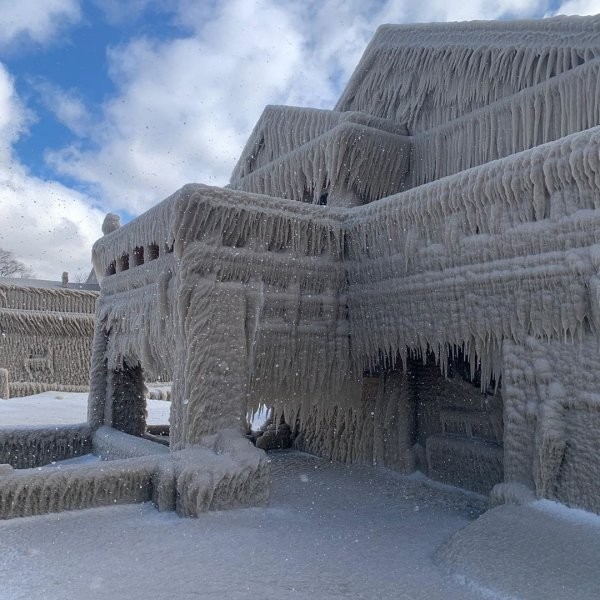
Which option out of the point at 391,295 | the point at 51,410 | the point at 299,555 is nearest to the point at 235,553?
the point at 299,555

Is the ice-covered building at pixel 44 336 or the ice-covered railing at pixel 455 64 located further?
the ice-covered building at pixel 44 336

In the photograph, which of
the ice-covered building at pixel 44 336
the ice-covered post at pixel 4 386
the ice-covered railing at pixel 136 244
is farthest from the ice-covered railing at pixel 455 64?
the ice-covered post at pixel 4 386

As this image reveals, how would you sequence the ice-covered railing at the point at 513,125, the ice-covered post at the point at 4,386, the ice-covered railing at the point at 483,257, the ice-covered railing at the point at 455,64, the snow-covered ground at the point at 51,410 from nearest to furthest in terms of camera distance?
the ice-covered railing at the point at 483,257 → the ice-covered railing at the point at 513,125 → the ice-covered railing at the point at 455,64 → the snow-covered ground at the point at 51,410 → the ice-covered post at the point at 4,386

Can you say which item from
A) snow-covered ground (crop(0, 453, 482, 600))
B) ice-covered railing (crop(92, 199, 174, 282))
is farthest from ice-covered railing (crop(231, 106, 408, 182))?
snow-covered ground (crop(0, 453, 482, 600))

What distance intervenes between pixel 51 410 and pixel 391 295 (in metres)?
9.07

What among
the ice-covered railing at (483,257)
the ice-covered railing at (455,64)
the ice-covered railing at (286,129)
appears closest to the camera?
the ice-covered railing at (483,257)

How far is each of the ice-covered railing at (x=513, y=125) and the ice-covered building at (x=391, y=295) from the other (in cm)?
2

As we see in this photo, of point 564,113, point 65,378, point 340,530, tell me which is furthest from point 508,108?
point 65,378

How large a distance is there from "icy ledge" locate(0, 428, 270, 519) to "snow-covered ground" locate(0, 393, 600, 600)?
111 mm

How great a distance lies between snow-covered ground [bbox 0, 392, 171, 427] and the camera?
11023 mm

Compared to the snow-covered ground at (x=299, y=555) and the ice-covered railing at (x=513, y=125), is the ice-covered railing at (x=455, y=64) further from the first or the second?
the snow-covered ground at (x=299, y=555)

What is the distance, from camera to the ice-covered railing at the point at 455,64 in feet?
22.1

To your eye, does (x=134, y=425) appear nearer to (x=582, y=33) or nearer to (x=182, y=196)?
(x=182, y=196)

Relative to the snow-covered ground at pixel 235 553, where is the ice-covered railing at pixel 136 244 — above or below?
above
